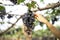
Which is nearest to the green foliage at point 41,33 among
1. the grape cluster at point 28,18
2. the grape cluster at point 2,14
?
the grape cluster at point 28,18

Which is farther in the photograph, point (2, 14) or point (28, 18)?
point (2, 14)

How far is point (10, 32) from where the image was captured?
1.05m

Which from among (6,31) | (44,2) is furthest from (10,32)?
(44,2)

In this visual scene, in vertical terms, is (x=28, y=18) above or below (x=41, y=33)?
above

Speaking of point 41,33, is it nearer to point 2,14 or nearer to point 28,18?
point 28,18

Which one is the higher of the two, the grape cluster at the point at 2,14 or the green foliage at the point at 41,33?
the grape cluster at the point at 2,14

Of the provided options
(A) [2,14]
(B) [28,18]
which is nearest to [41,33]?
(B) [28,18]

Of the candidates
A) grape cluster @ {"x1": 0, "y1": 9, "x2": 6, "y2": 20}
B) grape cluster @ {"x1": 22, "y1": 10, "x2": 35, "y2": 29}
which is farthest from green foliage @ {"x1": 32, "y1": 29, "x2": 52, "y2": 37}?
grape cluster @ {"x1": 0, "y1": 9, "x2": 6, "y2": 20}

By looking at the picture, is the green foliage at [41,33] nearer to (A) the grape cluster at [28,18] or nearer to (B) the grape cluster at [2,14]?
(A) the grape cluster at [28,18]

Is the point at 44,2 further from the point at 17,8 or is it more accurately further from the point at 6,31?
the point at 6,31

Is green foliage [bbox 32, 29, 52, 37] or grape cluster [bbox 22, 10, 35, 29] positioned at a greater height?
grape cluster [bbox 22, 10, 35, 29]

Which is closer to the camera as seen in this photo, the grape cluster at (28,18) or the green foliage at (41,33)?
the grape cluster at (28,18)

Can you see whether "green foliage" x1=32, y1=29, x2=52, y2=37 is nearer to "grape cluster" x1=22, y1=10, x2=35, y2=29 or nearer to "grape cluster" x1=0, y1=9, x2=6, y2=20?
"grape cluster" x1=22, y1=10, x2=35, y2=29

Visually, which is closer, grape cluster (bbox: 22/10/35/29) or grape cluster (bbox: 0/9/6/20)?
grape cluster (bbox: 22/10/35/29)
